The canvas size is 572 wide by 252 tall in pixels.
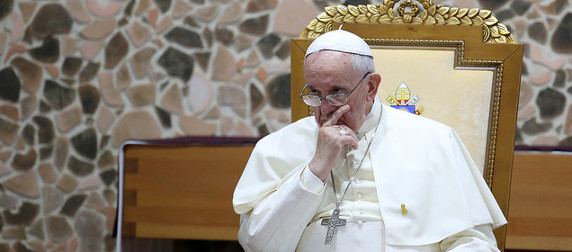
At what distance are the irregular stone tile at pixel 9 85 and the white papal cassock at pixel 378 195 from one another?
8.80 feet

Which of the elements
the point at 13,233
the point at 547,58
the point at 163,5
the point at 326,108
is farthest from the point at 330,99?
the point at 13,233

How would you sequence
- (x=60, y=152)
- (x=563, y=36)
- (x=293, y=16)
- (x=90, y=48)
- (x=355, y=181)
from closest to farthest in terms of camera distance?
1. (x=355, y=181)
2. (x=563, y=36)
3. (x=293, y=16)
4. (x=90, y=48)
5. (x=60, y=152)

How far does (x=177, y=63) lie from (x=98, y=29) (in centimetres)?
62

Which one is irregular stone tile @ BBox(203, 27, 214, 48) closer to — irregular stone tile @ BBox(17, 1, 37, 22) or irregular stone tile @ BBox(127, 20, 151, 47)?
irregular stone tile @ BBox(127, 20, 151, 47)

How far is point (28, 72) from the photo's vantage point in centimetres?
430

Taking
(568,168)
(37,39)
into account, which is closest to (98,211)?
(37,39)

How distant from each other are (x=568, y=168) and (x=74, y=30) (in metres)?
3.53

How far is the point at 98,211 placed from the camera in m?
4.38

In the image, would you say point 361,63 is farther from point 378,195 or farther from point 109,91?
point 109,91

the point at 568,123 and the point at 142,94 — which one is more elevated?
the point at 142,94

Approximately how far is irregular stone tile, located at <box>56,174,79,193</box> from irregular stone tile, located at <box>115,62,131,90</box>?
0.79 m

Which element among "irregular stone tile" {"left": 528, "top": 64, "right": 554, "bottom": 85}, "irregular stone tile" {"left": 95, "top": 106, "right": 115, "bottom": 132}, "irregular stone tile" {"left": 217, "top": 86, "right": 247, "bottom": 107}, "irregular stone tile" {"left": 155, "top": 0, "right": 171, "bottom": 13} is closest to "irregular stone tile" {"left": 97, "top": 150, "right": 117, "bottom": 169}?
"irregular stone tile" {"left": 95, "top": 106, "right": 115, "bottom": 132}

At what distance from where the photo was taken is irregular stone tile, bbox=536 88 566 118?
→ 406 cm

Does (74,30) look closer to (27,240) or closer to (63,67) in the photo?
(63,67)
